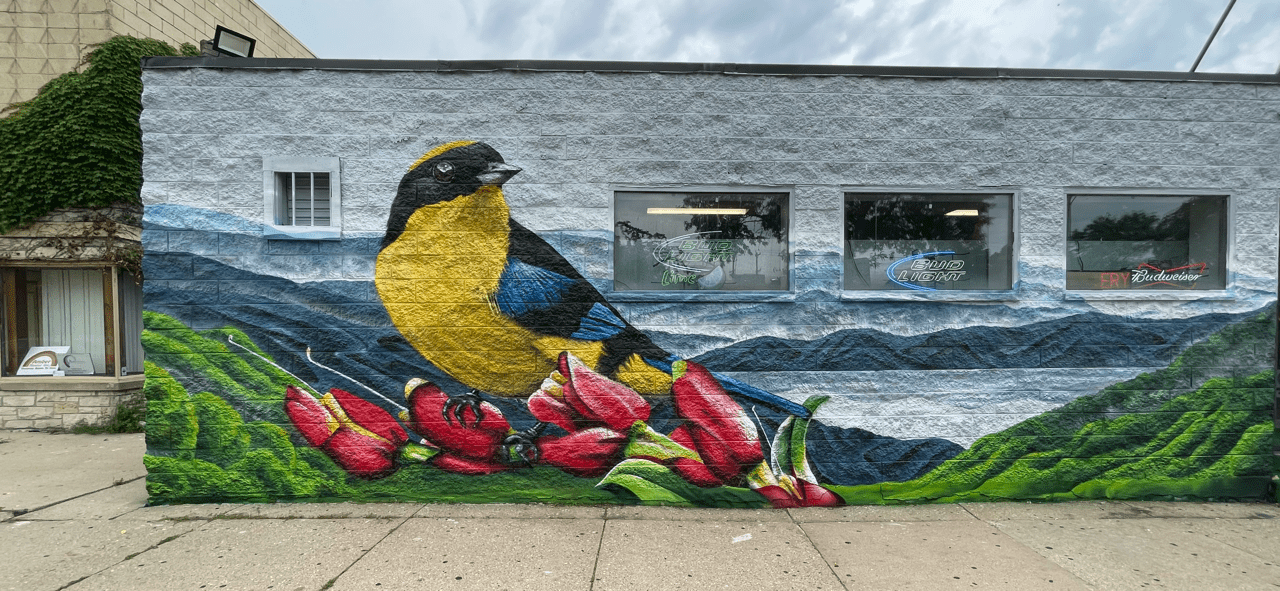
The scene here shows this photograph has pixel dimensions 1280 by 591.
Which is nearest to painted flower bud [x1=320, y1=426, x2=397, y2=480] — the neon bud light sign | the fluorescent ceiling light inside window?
the fluorescent ceiling light inside window

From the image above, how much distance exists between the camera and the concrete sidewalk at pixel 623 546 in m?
3.56

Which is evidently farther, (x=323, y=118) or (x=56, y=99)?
(x=56, y=99)

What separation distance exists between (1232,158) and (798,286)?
3.90 metres

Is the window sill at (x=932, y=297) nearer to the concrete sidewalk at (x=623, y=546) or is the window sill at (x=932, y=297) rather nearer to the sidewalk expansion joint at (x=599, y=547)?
the concrete sidewalk at (x=623, y=546)

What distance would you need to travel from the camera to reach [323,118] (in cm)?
471

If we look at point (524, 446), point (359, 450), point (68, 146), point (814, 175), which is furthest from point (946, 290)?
point (68, 146)

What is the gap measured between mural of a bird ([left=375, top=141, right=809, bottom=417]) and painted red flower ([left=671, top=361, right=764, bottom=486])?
119 mm

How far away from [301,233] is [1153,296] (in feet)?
23.6

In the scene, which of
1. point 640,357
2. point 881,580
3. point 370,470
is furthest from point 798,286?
point 370,470

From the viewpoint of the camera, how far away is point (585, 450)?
4652 millimetres

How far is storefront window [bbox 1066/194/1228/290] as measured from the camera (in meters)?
4.88

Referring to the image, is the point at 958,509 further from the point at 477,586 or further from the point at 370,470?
the point at 370,470

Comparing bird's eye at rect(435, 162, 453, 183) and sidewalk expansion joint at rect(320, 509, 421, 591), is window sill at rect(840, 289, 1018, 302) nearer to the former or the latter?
bird's eye at rect(435, 162, 453, 183)

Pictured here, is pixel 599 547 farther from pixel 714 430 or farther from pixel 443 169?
pixel 443 169
